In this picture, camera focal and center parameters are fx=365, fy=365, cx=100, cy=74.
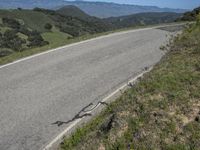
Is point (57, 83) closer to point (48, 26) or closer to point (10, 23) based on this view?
point (10, 23)

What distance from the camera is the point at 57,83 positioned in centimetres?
1041

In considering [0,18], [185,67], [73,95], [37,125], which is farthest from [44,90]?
[0,18]

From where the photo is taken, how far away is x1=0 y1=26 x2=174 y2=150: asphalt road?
745 cm

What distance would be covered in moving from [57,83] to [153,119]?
4.59m

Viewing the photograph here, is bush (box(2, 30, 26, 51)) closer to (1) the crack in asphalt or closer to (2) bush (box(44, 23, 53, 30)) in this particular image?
(2) bush (box(44, 23, 53, 30))

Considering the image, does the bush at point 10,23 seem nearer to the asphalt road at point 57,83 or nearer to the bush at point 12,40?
the bush at point 12,40

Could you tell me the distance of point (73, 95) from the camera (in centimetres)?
942

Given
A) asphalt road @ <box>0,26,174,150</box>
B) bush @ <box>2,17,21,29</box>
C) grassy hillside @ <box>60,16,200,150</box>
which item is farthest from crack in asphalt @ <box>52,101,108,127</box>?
bush @ <box>2,17,21,29</box>

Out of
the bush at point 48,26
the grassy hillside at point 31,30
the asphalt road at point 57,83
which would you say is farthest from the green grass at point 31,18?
the asphalt road at point 57,83

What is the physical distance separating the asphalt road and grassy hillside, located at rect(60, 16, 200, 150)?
897 millimetres

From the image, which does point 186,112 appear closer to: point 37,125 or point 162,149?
point 162,149

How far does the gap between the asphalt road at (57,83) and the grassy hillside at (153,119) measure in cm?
90

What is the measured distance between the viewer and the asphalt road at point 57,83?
745 cm

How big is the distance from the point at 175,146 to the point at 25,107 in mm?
4138
